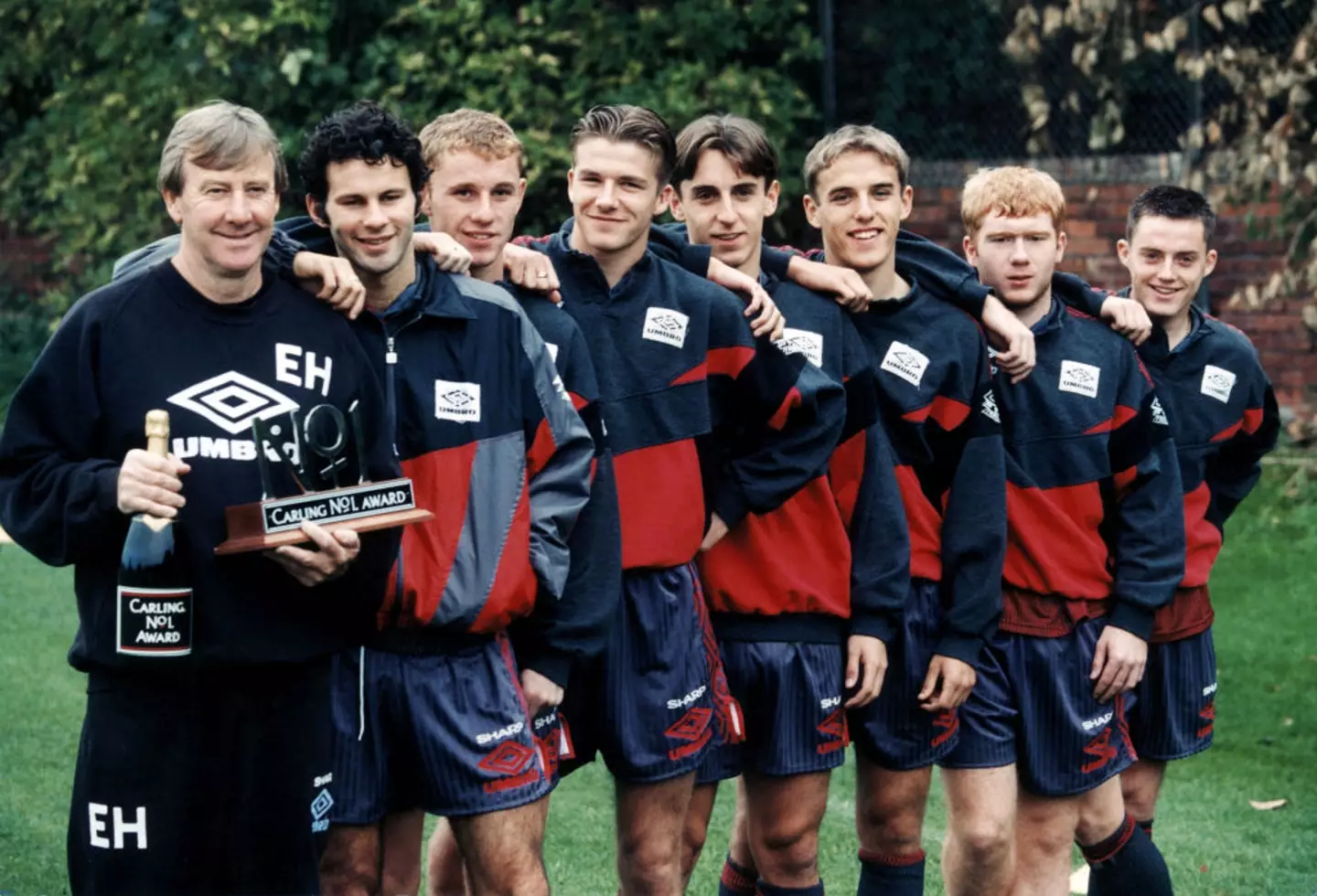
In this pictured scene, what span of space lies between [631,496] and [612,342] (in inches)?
14.2

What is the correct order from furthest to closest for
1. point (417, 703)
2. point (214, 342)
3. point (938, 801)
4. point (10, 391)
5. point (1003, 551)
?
point (10, 391) → point (938, 801) → point (1003, 551) → point (417, 703) → point (214, 342)

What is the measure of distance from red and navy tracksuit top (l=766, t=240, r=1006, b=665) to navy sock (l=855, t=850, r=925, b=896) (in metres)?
0.53

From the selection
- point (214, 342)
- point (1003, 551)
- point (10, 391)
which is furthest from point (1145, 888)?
point (10, 391)

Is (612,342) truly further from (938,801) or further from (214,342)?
(938,801)

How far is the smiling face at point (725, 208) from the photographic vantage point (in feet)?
15.2

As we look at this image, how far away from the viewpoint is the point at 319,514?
3418mm

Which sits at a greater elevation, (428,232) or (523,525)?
(428,232)

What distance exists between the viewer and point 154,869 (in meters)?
3.55

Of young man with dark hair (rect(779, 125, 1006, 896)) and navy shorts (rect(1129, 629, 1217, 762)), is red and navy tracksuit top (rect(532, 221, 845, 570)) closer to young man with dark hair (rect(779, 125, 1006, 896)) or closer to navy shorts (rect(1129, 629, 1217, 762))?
young man with dark hair (rect(779, 125, 1006, 896))

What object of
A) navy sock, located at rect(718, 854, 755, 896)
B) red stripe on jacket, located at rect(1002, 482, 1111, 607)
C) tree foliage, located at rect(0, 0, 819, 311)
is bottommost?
navy sock, located at rect(718, 854, 755, 896)

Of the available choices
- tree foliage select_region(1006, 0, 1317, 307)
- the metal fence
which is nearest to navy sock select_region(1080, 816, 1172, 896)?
tree foliage select_region(1006, 0, 1317, 307)

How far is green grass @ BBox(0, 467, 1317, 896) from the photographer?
5.83 m

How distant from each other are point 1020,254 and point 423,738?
2038 millimetres

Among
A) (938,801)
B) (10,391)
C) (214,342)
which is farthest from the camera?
(10,391)
